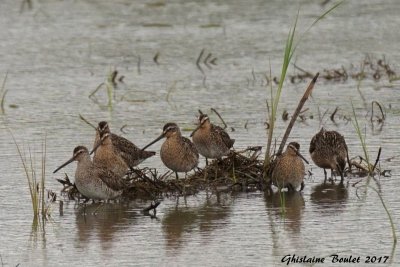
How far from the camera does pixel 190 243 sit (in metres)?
7.87

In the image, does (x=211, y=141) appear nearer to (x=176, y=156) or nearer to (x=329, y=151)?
(x=176, y=156)

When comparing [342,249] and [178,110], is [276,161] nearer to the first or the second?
[342,249]

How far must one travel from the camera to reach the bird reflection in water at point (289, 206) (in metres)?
8.40

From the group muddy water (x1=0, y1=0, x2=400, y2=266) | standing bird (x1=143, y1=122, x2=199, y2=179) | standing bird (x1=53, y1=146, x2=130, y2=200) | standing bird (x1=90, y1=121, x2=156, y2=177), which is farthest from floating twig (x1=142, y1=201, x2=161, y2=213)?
standing bird (x1=143, y1=122, x2=199, y2=179)

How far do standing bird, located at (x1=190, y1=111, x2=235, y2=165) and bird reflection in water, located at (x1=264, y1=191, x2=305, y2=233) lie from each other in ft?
3.48

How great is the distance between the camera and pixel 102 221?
8625 mm

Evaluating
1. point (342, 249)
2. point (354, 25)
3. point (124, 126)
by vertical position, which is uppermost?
point (354, 25)

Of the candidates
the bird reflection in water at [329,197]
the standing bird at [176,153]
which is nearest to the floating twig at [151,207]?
the standing bird at [176,153]

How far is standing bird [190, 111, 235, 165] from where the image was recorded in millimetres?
10398

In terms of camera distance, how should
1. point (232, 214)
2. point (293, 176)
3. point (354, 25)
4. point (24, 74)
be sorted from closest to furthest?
point (232, 214) → point (293, 176) → point (24, 74) → point (354, 25)

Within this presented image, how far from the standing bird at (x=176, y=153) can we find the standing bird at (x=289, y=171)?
807 mm

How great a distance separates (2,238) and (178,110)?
462cm

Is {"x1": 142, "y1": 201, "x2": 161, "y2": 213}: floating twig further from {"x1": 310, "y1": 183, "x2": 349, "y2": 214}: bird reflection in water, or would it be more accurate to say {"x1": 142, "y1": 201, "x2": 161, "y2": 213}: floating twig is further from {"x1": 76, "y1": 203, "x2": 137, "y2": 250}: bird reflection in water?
{"x1": 310, "y1": 183, "x2": 349, "y2": 214}: bird reflection in water

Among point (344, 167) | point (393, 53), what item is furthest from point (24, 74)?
point (344, 167)
